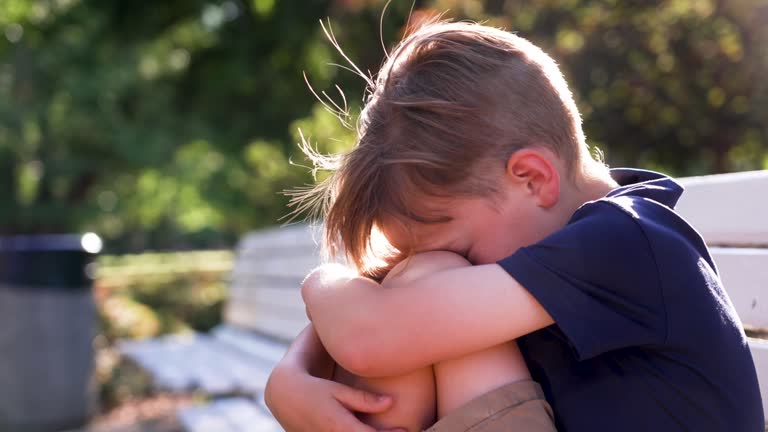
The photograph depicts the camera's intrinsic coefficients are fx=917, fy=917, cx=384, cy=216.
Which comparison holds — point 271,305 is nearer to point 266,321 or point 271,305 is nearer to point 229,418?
point 266,321

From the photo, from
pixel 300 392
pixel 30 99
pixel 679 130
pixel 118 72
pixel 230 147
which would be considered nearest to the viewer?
pixel 300 392

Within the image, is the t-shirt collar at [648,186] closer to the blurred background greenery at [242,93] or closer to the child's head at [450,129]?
the child's head at [450,129]

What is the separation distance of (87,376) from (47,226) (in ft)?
65.9

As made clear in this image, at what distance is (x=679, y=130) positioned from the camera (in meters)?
6.16

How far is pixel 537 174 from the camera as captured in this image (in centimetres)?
158

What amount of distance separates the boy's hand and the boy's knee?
213 millimetres

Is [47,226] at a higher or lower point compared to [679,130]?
lower

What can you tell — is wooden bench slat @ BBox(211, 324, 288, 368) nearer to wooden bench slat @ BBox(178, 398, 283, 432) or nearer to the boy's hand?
wooden bench slat @ BBox(178, 398, 283, 432)

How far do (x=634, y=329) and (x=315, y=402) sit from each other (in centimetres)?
61

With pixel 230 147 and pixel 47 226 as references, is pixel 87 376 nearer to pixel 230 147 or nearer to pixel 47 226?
pixel 230 147

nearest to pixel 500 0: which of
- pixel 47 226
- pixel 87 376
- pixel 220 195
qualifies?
pixel 87 376

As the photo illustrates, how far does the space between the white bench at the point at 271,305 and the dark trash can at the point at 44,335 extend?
22.1 inches

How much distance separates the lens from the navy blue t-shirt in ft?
4.65

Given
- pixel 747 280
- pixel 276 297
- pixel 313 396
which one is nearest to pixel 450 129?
pixel 313 396
